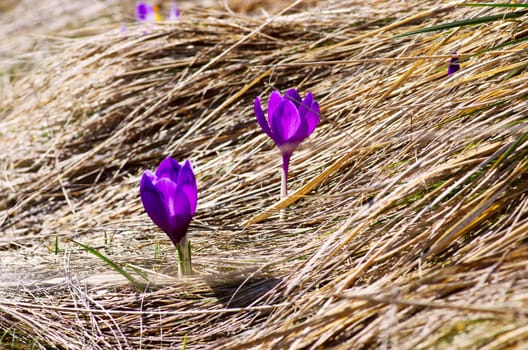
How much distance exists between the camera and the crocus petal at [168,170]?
1.52 meters

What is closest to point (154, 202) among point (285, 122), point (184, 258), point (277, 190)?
point (184, 258)

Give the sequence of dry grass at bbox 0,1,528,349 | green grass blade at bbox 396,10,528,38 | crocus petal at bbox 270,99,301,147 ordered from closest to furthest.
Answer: dry grass at bbox 0,1,528,349
green grass blade at bbox 396,10,528,38
crocus petal at bbox 270,99,301,147

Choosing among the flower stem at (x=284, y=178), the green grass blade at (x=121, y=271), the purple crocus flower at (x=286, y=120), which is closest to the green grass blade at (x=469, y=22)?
the purple crocus flower at (x=286, y=120)

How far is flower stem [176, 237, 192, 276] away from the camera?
4.99 feet

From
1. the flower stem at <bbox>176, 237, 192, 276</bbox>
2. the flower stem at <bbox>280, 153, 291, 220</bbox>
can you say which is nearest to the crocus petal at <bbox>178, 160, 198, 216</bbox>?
the flower stem at <bbox>176, 237, 192, 276</bbox>

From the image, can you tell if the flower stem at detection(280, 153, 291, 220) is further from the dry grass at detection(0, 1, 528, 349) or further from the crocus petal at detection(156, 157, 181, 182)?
the crocus petal at detection(156, 157, 181, 182)

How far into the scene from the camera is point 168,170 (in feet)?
5.02

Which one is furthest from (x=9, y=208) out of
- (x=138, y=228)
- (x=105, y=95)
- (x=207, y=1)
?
(x=207, y=1)

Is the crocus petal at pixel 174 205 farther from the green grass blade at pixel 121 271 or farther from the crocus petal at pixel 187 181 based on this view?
the green grass blade at pixel 121 271

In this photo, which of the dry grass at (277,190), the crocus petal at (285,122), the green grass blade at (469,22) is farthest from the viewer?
the crocus petal at (285,122)

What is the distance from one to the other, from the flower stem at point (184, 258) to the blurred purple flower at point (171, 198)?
0.03 m

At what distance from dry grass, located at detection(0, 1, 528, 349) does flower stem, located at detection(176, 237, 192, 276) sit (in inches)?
1.3

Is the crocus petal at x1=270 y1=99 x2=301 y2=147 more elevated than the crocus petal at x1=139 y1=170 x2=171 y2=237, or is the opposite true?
the crocus petal at x1=270 y1=99 x2=301 y2=147

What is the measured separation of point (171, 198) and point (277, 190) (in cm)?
55
